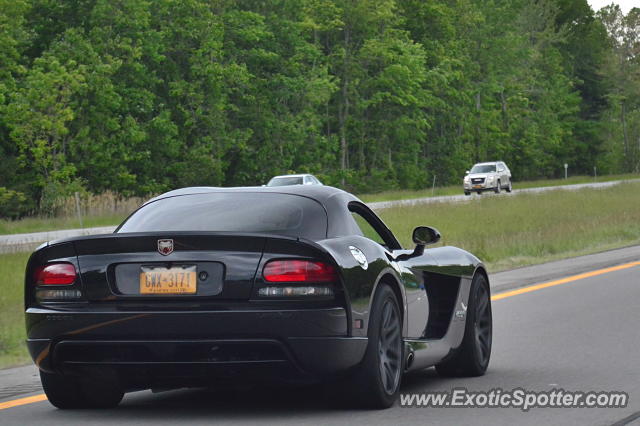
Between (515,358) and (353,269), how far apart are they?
11.0ft

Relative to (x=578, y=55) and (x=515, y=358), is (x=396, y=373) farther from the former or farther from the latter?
(x=578, y=55)

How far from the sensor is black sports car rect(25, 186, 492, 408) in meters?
7.18

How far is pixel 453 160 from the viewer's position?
314ft

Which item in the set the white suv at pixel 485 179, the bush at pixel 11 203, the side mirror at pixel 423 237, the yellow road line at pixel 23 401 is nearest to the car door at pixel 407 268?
the side mirror at pixel 423 237

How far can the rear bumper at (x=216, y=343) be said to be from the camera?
23.5ft

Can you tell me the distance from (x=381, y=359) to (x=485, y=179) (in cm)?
5835

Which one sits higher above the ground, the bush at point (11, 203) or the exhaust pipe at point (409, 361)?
A: the exhaust pipe at point (409, 361)

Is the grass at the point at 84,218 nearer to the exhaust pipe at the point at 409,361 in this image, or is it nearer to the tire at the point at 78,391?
the tire at the point at 78,391

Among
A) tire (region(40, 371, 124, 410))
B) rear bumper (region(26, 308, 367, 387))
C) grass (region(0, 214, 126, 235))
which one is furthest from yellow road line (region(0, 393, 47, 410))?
grass (region(0, 214, 126, 235))

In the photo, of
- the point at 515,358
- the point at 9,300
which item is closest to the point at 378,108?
the point at 9,300

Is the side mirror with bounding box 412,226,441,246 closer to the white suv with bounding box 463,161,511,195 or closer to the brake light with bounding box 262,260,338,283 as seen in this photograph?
the brake light with bounding box 262,260,338,283

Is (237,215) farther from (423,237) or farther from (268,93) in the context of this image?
(268,93)

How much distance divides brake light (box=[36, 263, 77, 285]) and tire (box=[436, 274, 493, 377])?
286cm

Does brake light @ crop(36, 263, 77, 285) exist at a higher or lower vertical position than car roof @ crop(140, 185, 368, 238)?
lower
